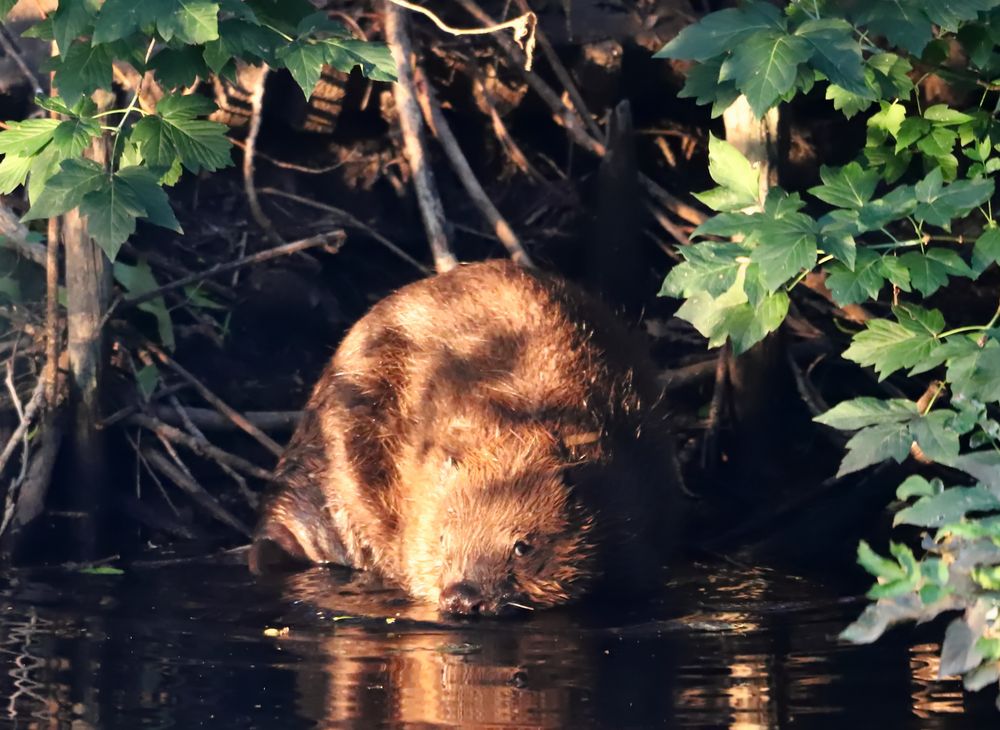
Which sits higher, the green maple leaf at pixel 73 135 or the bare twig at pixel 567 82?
the bare twig at pixel 567 82

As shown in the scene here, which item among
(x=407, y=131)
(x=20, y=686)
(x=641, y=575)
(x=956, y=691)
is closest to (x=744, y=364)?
(x=641, y=575)

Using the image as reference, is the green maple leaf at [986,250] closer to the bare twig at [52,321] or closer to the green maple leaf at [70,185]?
the green maple leaf at [70,185]

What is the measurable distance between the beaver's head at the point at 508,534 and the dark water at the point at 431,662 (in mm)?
168

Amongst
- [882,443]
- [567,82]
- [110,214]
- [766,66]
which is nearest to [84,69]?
[110,214]

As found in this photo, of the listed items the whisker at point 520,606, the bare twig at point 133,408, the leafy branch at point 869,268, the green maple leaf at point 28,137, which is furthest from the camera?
the bare twig at point 133,408

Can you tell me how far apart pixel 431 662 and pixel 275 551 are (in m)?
1.48

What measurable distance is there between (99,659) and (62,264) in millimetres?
2325

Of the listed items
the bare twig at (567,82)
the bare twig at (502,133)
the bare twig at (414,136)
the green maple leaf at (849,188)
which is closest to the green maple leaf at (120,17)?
the green maple leaf at (849,188)

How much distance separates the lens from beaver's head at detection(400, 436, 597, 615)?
5.02 metres

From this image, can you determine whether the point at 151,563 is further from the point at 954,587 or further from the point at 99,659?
the point at 954,587

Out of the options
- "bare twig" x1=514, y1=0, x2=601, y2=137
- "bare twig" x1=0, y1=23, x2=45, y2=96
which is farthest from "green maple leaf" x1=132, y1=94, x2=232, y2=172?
"bare twig" x1=514, y1=0, x2=601, y2=137

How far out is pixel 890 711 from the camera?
3568 mm

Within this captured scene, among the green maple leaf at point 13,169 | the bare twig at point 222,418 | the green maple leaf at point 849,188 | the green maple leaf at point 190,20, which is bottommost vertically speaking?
the bare twig at point 222,418

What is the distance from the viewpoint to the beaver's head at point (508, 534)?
5.02 m
